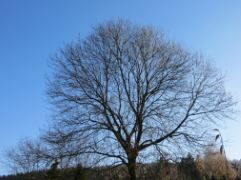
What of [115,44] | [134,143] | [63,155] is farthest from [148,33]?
[63,155]

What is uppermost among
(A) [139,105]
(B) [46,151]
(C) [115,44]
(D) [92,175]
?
(C) [115,44]

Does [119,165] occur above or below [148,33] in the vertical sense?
below

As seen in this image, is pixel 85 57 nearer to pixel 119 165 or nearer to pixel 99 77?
pixel 99 77

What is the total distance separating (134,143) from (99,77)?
4.33m

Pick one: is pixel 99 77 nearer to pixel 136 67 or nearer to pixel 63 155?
pixel 136 67

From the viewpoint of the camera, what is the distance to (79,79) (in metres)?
23.3

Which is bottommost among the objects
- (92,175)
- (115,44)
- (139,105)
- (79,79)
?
(92,175)

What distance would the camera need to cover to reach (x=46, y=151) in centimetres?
2158

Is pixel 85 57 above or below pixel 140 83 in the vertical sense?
above

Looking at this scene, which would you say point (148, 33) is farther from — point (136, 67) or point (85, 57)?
point (85, 57)

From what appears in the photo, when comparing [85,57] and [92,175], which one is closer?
[92,175]

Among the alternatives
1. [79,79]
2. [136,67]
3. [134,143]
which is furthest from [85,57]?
[134,143]

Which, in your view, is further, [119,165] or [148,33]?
[148,33]

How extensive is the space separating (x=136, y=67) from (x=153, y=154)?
5.26 m
